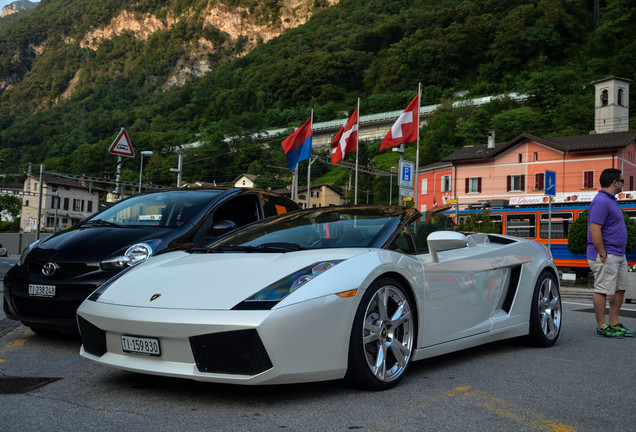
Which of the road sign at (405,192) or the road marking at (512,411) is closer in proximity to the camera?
the road marking at (512,411)

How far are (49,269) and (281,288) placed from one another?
2617mm

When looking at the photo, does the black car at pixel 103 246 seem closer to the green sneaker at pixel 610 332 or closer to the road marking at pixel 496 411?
the road marking at pixel 496 411

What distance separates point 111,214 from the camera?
609 cm

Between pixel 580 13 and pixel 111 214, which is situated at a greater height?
pixel 580 13

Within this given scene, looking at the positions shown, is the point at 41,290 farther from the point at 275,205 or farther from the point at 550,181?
the point at 550,181

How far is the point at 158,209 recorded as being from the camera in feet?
19.4

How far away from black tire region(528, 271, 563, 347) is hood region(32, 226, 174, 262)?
130 inches

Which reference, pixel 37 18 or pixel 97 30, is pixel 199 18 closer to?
pixel 97 30

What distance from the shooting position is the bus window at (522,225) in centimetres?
2809

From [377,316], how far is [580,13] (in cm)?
10214

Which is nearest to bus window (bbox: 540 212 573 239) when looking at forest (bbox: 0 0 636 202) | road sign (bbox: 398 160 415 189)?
road sign (bbox: 398 160 415 189)

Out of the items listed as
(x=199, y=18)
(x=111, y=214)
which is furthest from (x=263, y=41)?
(x=111, y=214)

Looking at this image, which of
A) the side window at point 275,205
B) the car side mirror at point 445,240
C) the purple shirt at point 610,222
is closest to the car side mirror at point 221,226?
the side window at point 275,205

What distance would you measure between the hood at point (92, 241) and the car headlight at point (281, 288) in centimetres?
223
